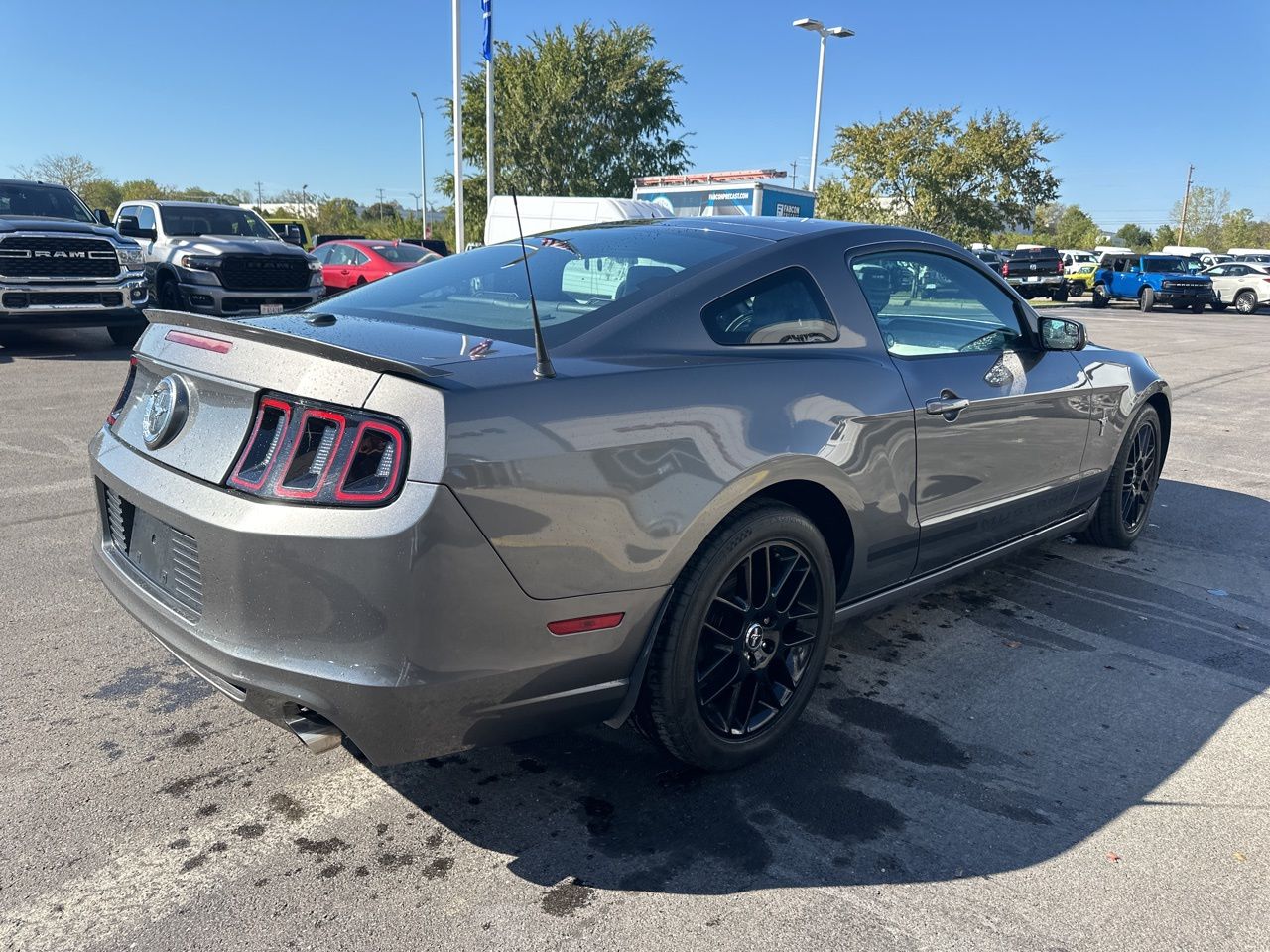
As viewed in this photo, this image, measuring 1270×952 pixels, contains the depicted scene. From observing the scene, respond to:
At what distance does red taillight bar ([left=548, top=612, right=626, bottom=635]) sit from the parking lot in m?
Result: 0.58

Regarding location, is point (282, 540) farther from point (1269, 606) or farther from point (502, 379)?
point (1269, 606)

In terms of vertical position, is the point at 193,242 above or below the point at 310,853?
above

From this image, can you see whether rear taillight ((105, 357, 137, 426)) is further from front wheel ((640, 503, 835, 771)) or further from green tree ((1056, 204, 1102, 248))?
green tree ((1056, 204, 1102, 248))

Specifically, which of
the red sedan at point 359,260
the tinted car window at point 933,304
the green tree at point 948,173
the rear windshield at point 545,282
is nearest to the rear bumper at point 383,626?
the rear windshield at point 545,282

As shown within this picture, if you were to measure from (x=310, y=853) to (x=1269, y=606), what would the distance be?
163 inches

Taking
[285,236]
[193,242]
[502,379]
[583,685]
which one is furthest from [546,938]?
[285,236]

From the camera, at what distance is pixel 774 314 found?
3.00 m

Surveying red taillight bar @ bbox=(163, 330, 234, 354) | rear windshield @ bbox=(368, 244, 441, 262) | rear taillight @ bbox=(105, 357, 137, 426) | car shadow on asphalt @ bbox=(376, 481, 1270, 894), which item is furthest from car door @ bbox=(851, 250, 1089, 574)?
rear windshield @ bbox=(368, 244, 441, 262)

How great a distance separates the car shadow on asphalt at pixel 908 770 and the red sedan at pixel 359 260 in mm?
16036

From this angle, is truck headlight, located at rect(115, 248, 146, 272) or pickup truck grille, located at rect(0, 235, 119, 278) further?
truck headlight, located at rect(115, 248, 146, 272)

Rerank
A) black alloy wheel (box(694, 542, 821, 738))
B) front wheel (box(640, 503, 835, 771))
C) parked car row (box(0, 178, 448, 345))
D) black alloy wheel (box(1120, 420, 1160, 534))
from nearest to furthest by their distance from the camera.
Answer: front wheel (box(640, 503, 835, 771)) → black alloy wheel (box(694, 542, 821, 738)) → black alloy wheel (box(1120, 420, 1160, 534)) → parked car row (box(0, 178, 448, 345))

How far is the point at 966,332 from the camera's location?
3869 mm

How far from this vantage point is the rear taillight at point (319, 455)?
6.99 ft

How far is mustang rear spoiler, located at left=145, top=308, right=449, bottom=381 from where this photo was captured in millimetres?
2166
